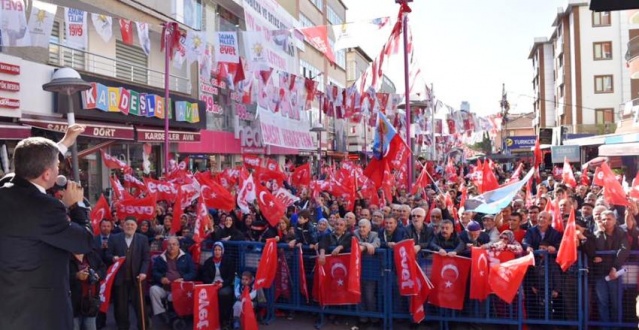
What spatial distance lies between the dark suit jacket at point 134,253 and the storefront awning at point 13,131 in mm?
7120

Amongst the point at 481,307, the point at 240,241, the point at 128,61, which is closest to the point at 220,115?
the point at 128,61

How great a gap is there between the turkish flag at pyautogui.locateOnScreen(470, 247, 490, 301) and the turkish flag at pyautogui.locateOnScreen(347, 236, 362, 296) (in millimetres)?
1504

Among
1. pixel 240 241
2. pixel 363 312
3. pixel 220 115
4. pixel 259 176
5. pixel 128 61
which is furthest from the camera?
pixel 220 115

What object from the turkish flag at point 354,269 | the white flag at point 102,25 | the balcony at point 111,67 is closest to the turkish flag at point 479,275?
the turkish flag at point 354,269

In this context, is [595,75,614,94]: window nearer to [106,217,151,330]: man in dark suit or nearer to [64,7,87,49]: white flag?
[64,7,87,49]: white flag

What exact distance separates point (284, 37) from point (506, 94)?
159 ft

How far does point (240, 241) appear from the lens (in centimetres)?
845

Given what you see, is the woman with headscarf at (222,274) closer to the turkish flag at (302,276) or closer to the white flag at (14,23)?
the turkish flag at (302,276)

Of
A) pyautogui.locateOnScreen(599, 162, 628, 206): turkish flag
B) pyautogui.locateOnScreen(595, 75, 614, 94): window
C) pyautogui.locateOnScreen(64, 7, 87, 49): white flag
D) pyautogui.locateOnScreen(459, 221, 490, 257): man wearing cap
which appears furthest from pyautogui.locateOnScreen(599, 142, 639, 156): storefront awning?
pyautogui.locateOnScreen(595, 75, 614, 94): window

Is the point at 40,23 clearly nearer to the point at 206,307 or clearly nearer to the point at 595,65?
the point at 206,307

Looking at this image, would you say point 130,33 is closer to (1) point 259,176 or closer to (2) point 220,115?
(1) point 259,176

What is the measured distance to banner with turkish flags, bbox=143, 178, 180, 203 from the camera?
11.9 metres

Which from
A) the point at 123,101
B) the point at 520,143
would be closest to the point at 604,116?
the point at 520,143

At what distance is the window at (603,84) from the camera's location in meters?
49.2
